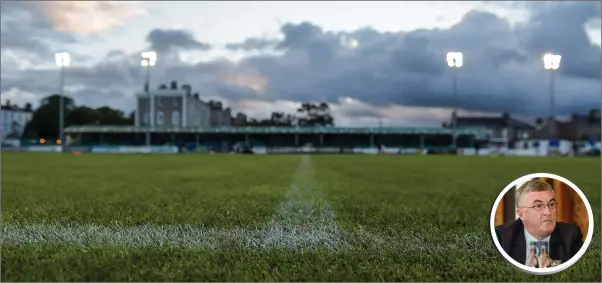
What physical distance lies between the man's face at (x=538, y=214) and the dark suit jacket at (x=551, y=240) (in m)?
0.04

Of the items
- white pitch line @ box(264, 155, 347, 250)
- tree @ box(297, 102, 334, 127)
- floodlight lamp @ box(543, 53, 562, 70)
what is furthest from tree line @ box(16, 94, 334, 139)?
white pitch line @ box(264, 155, 347, 250)

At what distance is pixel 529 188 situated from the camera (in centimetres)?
322

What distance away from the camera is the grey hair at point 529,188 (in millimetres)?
3221

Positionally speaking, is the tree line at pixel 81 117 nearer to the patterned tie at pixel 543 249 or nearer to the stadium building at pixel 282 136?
the stadium building at pixel 282 136

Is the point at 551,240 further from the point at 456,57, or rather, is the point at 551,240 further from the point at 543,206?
the point at 456,57

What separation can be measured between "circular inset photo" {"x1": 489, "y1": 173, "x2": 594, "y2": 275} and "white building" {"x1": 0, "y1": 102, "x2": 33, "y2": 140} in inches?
3717

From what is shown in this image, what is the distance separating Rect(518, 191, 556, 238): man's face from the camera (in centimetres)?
320

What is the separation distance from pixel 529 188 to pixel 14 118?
354 ft

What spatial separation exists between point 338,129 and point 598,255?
201 ft

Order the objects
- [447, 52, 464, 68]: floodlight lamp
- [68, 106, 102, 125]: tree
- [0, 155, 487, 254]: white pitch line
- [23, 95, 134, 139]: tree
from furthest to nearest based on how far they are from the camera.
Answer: [68, 106, 102, 125]: tree
[23, 95, 134, 139]: tree
[447, 52, 464, 68]: floodlight lamp
[0, 155, 487, 254]: white pitch line

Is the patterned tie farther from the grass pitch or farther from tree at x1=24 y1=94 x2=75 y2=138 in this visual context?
tree at x1=24 y1=94 x2=75 y2=138

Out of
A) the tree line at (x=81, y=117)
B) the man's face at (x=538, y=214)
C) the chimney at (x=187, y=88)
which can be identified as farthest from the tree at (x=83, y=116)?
the man's face at (x=538, y=214)

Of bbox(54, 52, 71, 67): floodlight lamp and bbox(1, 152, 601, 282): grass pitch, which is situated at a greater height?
bbox(54, 52, 71, 67): floodlight lamp

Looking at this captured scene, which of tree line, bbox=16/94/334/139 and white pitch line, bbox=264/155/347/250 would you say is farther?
tree line, bbox=16/94/334/139
